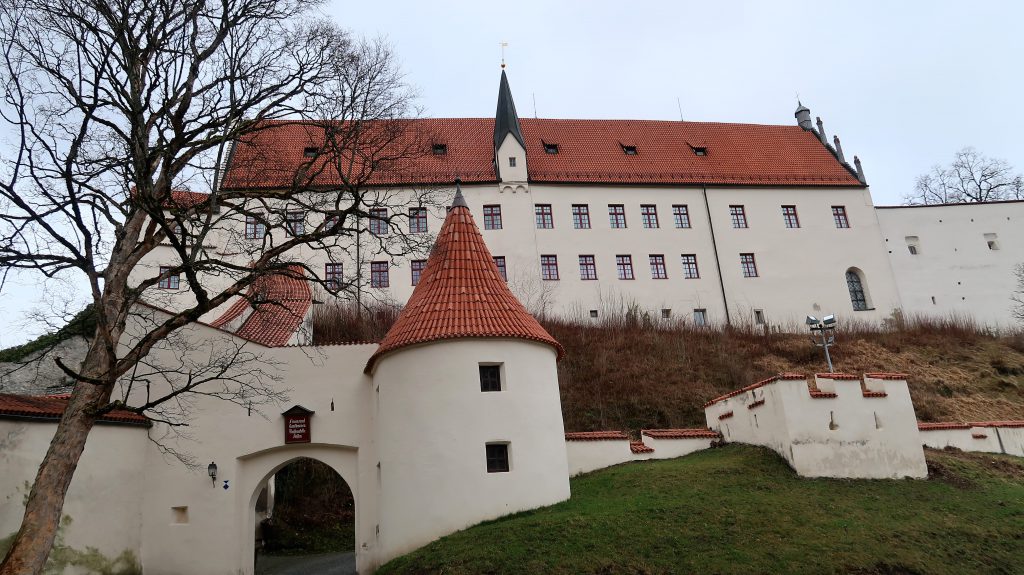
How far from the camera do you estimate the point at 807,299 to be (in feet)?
106

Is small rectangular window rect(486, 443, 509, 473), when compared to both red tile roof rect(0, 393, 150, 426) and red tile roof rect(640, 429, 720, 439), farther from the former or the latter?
red tile roof rect(0, 393, 150, 426)

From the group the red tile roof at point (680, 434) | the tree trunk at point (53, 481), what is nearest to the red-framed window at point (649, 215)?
the red tile roof at point (680, 434)

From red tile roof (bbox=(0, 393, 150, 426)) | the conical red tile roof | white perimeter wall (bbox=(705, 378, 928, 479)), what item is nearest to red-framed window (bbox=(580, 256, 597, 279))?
the conical red tile roof

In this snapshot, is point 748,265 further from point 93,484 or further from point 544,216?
point 93,484

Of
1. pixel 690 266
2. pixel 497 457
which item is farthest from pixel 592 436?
pixel 690 266

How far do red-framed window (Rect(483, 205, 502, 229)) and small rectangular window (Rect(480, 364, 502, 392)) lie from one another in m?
17.7

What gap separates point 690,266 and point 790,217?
19.6 feet

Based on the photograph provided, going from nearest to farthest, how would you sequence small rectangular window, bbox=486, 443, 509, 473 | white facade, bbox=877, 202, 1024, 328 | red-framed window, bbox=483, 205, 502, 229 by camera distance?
1. small rectangular window, bbox=486, 443, 509, 473
2. red-framed window, bbox=483, 205, 502, 229
3. white facade, bbox=877, 202, 1024, 328

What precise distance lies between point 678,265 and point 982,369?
39.9 ft

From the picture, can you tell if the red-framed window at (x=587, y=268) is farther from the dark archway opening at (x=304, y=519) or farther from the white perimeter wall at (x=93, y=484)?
the white perimeter wall at (x=93, y=484)

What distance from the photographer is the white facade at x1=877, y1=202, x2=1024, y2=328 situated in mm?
32875

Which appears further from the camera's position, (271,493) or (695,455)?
(271,493)

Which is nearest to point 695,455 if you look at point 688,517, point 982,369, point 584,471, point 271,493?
point 584,471

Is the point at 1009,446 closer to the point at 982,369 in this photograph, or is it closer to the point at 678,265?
the point at 982,369
